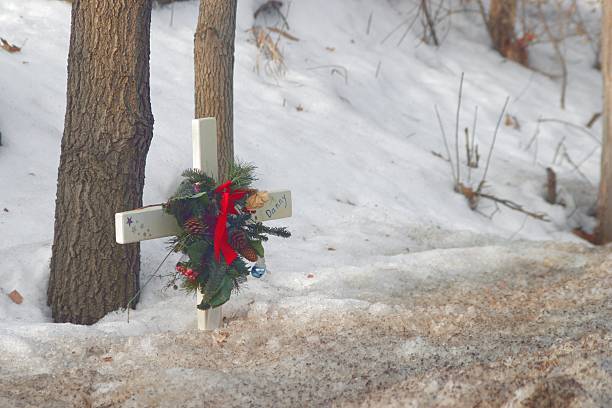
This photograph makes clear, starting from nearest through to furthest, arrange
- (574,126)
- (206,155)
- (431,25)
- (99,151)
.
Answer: (206,155)
(99,151)
(574,126)
(431,25)

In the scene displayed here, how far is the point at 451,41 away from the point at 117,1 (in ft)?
22.1

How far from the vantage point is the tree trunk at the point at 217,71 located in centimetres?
515

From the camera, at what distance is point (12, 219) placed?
4.88 m

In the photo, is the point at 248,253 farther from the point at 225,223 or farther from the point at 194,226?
the point at 194,226

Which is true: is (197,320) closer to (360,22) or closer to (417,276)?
(417,276)

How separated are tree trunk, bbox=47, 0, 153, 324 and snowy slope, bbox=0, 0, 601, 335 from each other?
0.71 feet

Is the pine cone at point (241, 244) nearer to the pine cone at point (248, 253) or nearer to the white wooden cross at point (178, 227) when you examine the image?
the pine cone at point (248, 253)

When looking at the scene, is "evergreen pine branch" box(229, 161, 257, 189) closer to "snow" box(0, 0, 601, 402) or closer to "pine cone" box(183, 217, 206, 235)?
"pine cone" box(183, 217, 206, 235)

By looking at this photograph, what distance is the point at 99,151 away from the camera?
4.07 metres

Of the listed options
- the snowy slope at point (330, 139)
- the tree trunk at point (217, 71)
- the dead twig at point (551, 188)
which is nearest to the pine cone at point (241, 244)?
the snowy slope at point (330, 139)

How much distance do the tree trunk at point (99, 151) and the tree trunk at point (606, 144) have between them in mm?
4255

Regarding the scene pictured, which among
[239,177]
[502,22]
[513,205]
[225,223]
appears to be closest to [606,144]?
[513,205]

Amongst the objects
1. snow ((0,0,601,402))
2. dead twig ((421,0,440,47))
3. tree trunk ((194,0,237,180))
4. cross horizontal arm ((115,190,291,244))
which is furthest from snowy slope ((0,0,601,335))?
tree trunk ((194,0,237,180))

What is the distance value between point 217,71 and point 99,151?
132 centimetres
